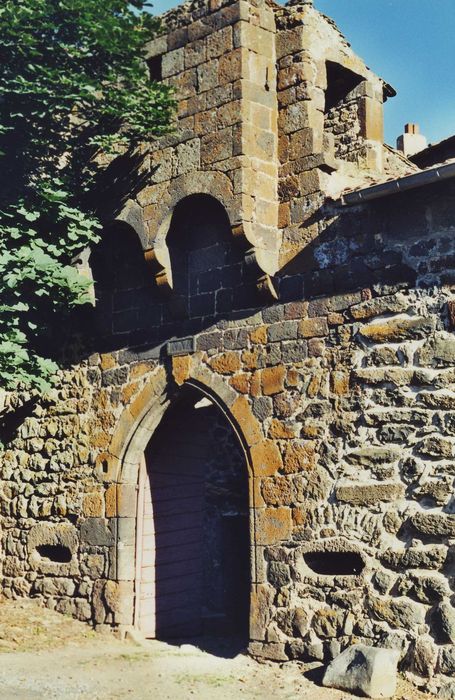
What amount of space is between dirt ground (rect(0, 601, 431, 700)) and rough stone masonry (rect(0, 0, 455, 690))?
25 cm

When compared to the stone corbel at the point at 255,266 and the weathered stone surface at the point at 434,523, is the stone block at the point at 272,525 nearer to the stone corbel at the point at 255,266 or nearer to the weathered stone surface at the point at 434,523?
the weathered stone surface at the point at 434,523

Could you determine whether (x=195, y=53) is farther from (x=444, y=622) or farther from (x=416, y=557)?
(x=444, y=622)

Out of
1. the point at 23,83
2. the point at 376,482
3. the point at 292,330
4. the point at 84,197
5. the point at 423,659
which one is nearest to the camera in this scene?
the point at 423,659

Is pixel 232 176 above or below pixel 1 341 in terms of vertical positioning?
above

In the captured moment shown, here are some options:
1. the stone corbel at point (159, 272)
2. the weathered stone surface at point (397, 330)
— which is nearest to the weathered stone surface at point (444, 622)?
the weathered stone surface at point (397, 330)

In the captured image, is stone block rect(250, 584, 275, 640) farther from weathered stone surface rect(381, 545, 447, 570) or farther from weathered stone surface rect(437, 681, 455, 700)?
weathered stone surface rect(437, 681, 455, 700)

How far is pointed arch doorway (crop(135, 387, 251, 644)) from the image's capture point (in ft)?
30.2

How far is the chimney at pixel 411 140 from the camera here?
52.4ft

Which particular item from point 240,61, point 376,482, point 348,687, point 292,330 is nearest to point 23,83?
point 240,61

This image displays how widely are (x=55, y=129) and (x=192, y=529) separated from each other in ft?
14.8

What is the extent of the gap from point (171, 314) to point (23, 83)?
2636 millimetres

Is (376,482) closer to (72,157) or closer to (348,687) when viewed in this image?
(348,687)

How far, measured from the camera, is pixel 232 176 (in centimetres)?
816

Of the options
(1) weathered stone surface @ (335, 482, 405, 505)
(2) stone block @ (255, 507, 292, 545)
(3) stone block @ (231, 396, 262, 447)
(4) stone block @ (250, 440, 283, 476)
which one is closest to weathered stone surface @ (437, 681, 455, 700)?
(1) weathered stone surface @ (335, 482, 405, 505)
